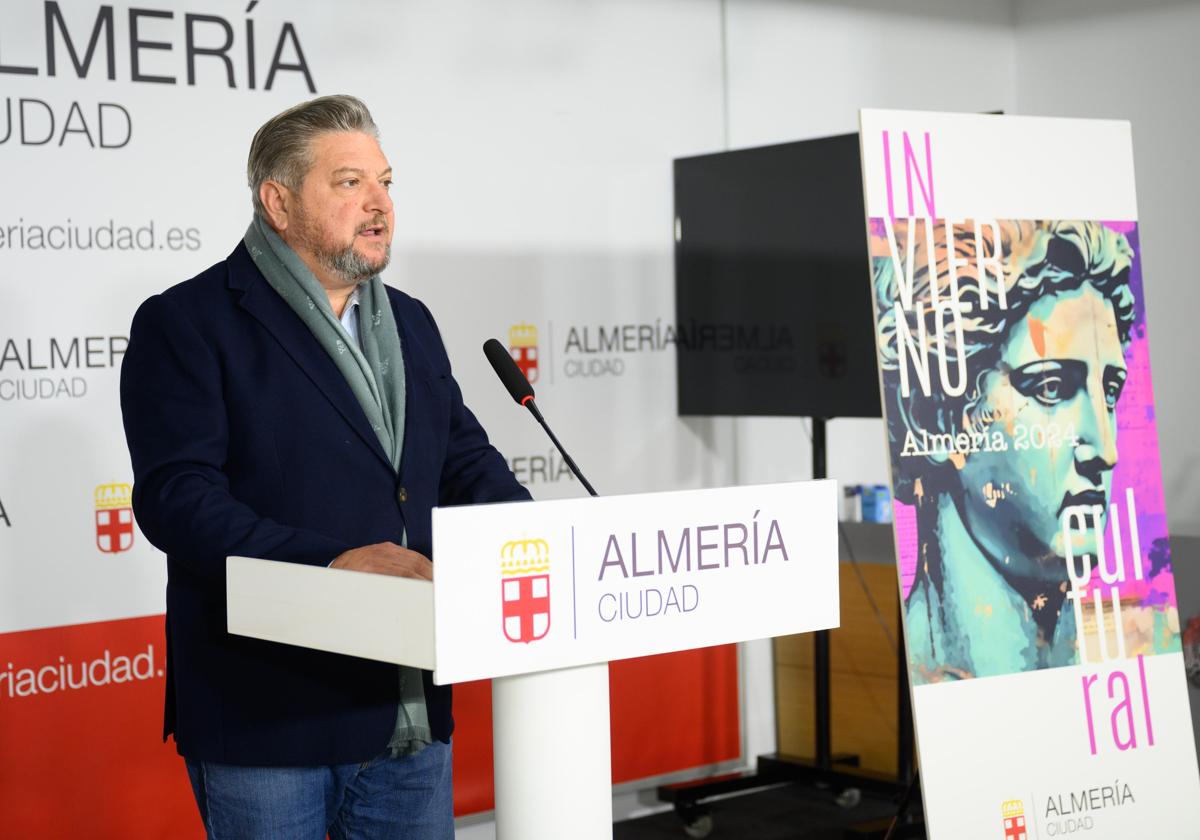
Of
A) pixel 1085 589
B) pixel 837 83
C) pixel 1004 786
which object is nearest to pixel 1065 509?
pixel 1085 589

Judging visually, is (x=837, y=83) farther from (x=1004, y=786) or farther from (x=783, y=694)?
(x=1004, y=786)

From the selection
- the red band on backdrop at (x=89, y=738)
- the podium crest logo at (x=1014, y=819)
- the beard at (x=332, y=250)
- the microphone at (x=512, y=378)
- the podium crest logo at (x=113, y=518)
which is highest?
the beard at (x=332, y=250)

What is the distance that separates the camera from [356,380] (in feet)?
6.43

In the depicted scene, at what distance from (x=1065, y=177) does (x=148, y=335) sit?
7.08 ft

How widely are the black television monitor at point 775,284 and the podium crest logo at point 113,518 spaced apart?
180 centimetres

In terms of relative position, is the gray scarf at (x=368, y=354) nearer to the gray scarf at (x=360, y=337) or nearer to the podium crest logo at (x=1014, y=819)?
the gray scarf at (x=360, y=337)

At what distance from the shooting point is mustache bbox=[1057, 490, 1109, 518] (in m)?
3.14

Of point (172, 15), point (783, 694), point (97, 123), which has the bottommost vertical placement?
point (783, 694)

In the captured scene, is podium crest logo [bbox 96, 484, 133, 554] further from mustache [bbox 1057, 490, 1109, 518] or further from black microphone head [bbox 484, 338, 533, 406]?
mustache [bbox 1057, 490, 1109, 518]

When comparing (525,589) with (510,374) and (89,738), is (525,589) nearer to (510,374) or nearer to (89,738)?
(510,374)

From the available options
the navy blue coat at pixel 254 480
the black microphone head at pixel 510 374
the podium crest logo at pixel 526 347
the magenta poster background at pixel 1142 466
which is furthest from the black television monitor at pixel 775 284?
the navy blue coat at pixel 254 480

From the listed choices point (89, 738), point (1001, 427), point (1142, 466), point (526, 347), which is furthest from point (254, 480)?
point (526, 347)

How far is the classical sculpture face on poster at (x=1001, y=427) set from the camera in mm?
2986

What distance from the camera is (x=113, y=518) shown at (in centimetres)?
354
